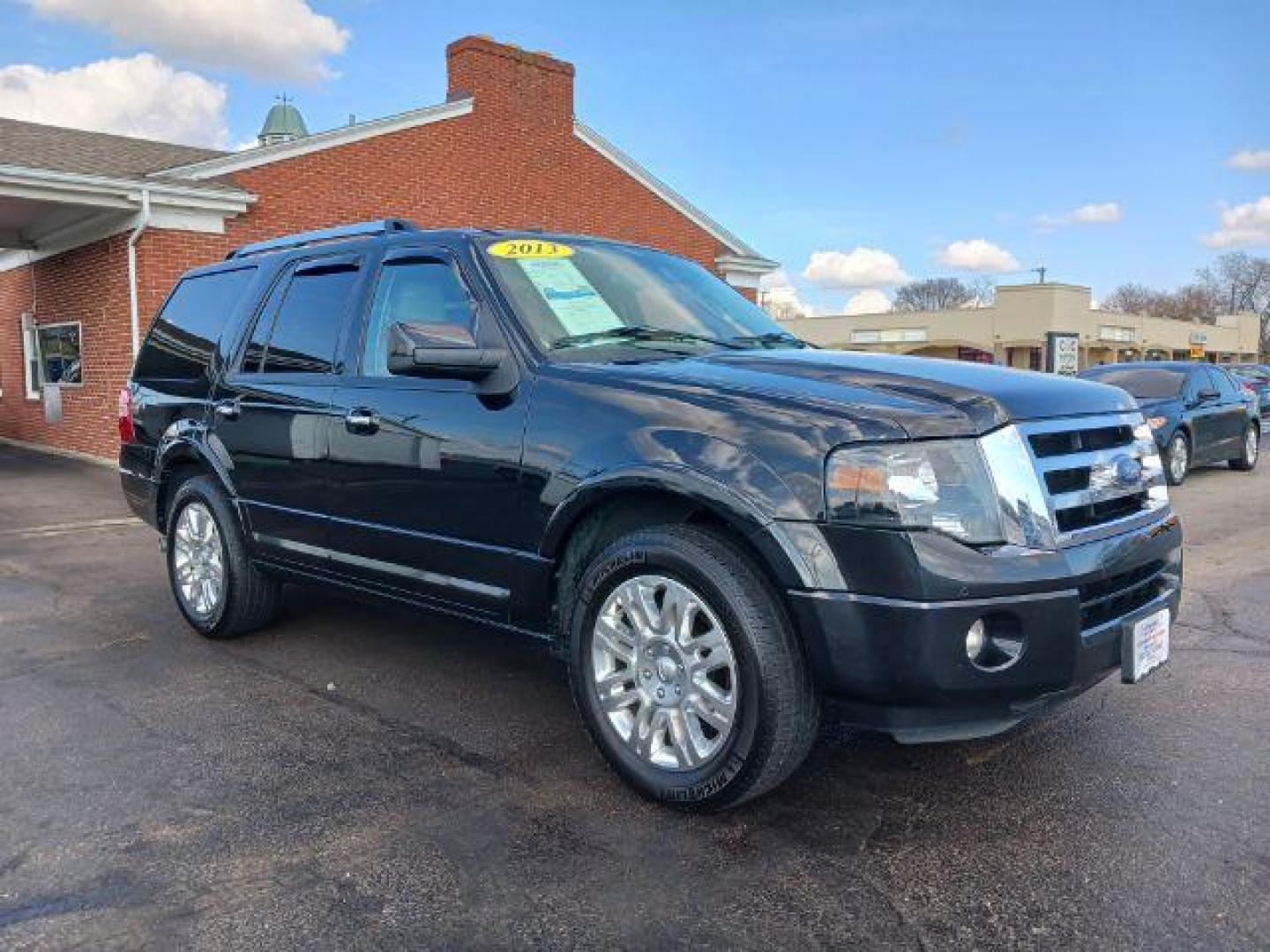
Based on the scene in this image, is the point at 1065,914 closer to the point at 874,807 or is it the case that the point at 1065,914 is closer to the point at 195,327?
the point at 874,807

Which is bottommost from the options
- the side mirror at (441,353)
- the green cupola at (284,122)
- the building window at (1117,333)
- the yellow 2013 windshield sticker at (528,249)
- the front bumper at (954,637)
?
the front bumper at (954,637)

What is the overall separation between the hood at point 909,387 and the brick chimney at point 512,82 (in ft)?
44.4

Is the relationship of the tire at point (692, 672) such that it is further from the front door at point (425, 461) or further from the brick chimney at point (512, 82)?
the brick chimney at point (512, 82)

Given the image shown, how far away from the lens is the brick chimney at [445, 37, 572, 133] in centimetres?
1580

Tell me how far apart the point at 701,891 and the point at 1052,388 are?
1.90 meters

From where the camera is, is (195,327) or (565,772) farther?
(195,327)

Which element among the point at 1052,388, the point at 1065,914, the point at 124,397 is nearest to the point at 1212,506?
the point at 1052,388

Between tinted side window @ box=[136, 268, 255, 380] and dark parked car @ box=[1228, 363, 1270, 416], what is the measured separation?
21.9 m

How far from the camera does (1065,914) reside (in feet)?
8.70

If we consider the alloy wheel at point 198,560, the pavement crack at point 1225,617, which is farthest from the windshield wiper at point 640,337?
the pavement crack at point 1225,617

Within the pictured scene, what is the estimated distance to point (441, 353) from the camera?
11.9ft

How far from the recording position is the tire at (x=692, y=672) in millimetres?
2982

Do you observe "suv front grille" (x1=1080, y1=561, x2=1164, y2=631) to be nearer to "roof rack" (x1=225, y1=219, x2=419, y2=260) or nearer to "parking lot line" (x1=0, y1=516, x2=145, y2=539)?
"roof rack" (x1=225, y1=219, x2=419, y2=260)

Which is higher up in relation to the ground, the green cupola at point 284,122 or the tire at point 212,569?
the green cupola at point 284,122
